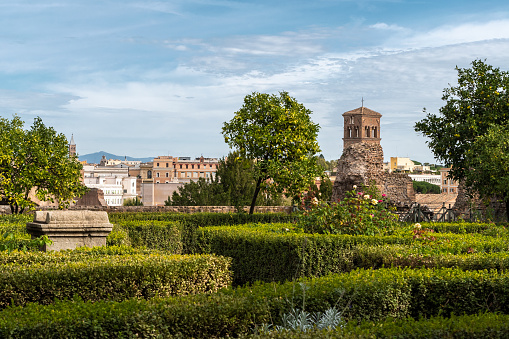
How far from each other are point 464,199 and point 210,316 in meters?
19.3

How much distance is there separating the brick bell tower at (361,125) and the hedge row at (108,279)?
90.3m

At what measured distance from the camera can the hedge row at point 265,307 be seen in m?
4.46

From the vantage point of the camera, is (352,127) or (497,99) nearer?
(497,99)

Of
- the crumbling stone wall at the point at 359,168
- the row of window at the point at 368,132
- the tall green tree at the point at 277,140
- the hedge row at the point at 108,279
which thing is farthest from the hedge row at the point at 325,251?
the row of window at the point at 368,132

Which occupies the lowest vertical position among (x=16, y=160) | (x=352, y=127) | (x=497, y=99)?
(x=16, y=160)

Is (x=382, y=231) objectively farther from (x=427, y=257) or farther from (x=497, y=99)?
(x=497, y=99)

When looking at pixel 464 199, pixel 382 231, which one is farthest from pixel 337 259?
pixel 464 199

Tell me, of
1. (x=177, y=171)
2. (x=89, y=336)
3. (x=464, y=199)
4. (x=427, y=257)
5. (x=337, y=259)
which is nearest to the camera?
(x=89, y=336)

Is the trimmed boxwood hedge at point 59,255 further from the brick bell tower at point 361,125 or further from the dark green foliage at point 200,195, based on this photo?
the brick bell tower at point 361,125

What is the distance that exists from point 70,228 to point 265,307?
4.31 meters

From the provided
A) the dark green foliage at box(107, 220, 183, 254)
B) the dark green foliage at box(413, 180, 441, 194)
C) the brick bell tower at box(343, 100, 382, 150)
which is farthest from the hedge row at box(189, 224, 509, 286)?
the brick bell tower at box(343, 100, 382, 150)

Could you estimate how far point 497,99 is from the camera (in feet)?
61.5

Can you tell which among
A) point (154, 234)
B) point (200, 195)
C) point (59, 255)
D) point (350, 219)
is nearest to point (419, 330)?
point (59, 255)

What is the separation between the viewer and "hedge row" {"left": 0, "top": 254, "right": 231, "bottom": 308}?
5.88m
